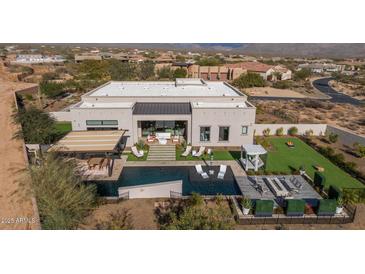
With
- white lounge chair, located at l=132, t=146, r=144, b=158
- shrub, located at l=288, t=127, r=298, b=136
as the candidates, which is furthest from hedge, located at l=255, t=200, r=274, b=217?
shrub, located at l=288, t=127, r=298, b=136

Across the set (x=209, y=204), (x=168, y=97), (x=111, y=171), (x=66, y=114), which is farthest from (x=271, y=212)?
(x=66, y=114)

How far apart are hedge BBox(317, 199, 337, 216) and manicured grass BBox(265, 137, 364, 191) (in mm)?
4635

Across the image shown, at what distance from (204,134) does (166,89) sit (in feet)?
36.3

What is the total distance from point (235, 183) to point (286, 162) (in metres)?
6.97

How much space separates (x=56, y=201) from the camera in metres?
14.8

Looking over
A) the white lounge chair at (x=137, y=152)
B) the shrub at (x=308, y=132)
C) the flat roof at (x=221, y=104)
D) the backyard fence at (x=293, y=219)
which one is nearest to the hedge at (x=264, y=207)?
the backyard fence at (x=293, y=219)

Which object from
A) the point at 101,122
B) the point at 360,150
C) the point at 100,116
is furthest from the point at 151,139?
the point at 360,150

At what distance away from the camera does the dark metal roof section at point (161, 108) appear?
26.8 meters

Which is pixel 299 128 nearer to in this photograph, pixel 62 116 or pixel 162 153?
pixel 162 153

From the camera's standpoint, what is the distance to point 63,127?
3306cm

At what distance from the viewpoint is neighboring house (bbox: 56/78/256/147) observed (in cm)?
2608

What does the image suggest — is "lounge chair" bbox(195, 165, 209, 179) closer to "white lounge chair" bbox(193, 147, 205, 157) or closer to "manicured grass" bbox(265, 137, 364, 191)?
"white lounge chair" bbox(193, 147, 205, 157)
